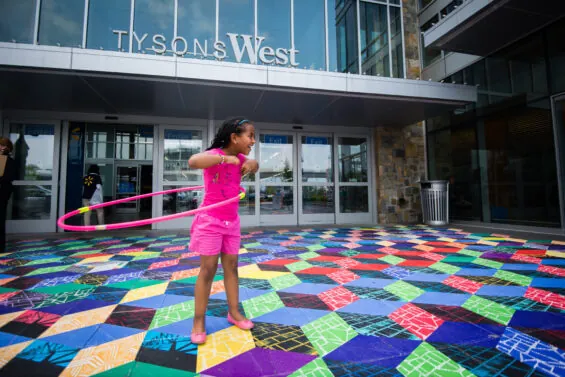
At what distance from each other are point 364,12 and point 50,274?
1028cm

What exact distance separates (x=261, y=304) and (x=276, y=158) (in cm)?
658

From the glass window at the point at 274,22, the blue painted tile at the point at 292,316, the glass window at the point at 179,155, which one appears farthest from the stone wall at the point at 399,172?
the blue painted tile at the point at 292,316

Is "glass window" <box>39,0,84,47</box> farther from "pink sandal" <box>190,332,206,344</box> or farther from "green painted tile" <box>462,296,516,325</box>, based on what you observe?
→ "green painted tile" <box>462,296,516,325</box>

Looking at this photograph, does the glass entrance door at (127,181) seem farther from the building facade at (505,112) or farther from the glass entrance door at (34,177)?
the building facade at (505,112)

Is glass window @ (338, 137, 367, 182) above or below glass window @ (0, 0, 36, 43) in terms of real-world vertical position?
below

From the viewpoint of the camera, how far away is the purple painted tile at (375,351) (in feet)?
4.90

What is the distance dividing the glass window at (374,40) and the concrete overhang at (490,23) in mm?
2019

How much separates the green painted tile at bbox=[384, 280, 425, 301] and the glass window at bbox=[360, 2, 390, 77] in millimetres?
7557

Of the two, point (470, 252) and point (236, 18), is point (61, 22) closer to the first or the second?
point (236, 18)

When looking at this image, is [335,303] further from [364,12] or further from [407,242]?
[364,12]

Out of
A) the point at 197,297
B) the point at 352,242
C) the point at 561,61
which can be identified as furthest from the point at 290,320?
the point at 561,61

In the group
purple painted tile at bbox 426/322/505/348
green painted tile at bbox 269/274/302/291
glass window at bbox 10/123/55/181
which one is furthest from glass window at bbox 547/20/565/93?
glass window at bbox 10/123/55/181

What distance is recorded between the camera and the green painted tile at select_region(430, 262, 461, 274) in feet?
10.6

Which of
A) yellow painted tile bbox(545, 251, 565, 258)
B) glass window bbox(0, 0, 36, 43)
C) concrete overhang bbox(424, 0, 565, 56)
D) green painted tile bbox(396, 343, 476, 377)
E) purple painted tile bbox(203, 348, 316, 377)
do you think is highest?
glass window bbox(0, 0, 36, 43)
